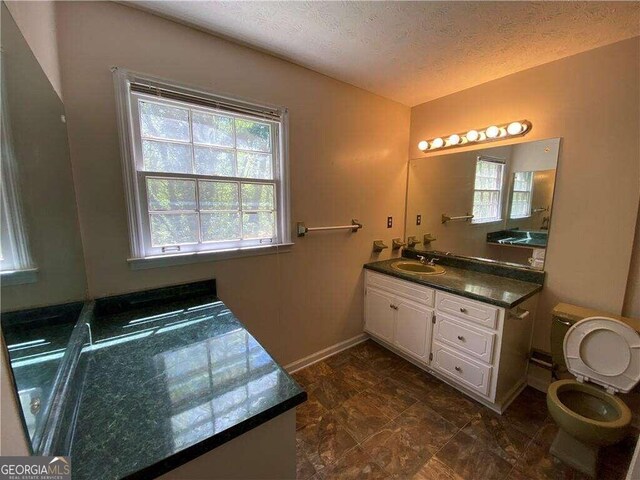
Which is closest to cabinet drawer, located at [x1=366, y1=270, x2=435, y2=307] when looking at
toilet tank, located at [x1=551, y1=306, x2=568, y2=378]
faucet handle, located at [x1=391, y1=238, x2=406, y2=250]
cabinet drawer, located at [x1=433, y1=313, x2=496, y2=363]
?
cabinet drawer, located at [x1=433, y1=313, x2=496, y2=363]

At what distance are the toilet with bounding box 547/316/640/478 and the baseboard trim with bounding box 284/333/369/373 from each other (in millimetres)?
1441

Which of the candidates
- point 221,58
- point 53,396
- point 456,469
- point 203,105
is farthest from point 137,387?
point 221,58

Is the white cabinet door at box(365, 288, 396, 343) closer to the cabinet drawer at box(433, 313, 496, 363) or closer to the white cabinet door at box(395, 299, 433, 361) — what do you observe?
the white cabinet door at box(395, 299, 433, 361)

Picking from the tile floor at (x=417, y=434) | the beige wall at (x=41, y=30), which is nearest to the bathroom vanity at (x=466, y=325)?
the tile floor at (x=417, y=434)

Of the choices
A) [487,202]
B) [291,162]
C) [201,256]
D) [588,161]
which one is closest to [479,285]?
[487,202]

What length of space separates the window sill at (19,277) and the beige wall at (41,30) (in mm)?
665

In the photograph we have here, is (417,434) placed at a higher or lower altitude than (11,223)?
lower

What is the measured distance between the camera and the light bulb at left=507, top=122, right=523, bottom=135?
1879mm

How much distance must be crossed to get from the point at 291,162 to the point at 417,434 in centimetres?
195

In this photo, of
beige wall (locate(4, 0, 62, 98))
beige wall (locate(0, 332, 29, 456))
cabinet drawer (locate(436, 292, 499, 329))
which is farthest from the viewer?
cabinet drawer (locate(436, 292, 499, 329))

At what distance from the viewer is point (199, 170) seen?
61.4 inches

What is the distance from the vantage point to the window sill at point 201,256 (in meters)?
1.43

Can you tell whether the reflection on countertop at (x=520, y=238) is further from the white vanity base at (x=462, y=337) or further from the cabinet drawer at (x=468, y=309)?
the cabinet drawer at (x=468, y=309)

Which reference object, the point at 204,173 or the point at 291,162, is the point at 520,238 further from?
the point at 204,173
